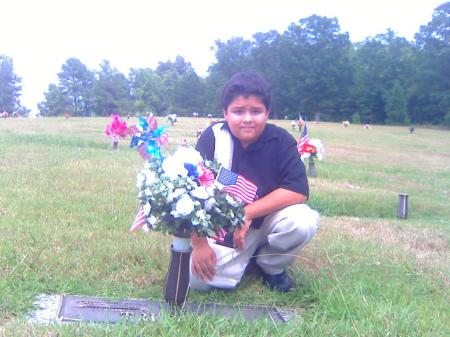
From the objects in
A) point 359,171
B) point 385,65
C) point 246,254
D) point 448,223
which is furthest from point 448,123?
point 246,254

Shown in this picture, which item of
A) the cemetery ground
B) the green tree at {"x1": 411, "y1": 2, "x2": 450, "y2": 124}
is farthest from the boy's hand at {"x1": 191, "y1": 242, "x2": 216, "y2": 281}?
the green tree at {"x1": 411, "y1": 2, "x2": 450, "y2": 124}

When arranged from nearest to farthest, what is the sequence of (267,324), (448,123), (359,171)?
(267,324)
(359,171)
(448,123)

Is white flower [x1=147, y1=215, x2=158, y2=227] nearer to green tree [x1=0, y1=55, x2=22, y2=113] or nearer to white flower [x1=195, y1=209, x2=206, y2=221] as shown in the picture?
white flower [x1=195, y1=209, x2=206, y2=221]

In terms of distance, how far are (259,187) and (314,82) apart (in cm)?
5718

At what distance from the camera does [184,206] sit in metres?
2.99

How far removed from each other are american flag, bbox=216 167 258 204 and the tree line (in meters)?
51.4

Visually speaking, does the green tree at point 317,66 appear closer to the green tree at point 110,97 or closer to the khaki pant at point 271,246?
the green tree at point 110,97

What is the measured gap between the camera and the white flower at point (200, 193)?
304 cm

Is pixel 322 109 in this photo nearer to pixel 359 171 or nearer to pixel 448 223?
pixel 359 171

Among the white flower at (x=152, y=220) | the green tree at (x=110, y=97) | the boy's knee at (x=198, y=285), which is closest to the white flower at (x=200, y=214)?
the white flower at (x=152, y=220)

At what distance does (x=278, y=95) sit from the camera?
58.2 m

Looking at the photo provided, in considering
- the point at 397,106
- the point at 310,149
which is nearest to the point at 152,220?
the point at 310,149

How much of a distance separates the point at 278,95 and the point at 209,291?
55.2m

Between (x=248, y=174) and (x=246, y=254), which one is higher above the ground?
(x=248, y=174)
